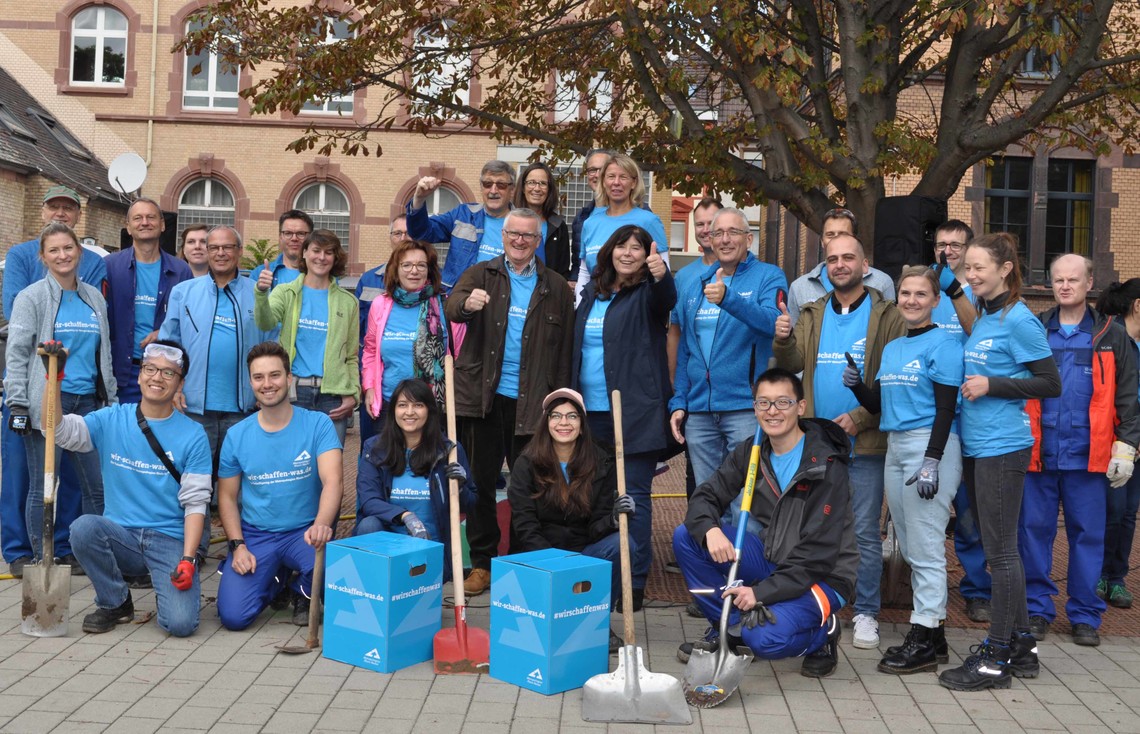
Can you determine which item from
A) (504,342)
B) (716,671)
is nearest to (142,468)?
(504,342)

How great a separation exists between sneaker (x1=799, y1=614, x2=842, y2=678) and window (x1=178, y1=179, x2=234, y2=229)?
26.8 metres

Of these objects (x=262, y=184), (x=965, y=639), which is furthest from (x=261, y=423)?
(x=262, y=184)

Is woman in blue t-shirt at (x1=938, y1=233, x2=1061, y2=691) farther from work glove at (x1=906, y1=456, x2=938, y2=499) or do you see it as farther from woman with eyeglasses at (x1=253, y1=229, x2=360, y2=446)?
woman with eyeglasses at (x1=253, y1=229, x2=360, y2=446)

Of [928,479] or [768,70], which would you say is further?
[768,70]

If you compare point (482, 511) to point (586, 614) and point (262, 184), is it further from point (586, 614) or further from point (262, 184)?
point (262, 184)

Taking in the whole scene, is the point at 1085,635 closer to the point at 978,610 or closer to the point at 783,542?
the point at 978,610

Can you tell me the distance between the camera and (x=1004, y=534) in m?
5.26

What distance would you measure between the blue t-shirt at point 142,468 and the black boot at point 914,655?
3459 mm

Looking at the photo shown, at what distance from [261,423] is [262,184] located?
81.1ft

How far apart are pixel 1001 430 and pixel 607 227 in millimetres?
2517

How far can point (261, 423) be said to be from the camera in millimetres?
6137

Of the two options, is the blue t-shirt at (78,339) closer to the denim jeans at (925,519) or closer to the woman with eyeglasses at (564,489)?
the woman with eyeglasses at (564,489)

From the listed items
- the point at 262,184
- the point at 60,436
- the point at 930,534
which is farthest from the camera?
the point at 262,184

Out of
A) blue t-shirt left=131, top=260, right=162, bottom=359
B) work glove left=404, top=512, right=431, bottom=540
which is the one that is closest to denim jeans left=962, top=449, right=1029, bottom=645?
work glove left=404, top=512, right=431, bottom=540
